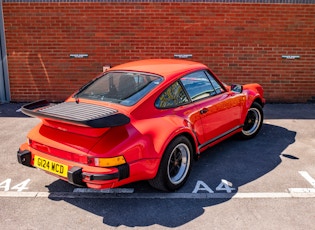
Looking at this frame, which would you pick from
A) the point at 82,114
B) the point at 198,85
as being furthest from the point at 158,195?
the point at 198,85

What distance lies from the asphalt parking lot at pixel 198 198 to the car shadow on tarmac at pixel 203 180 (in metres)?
0.01

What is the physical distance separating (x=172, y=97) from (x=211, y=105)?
73 cm

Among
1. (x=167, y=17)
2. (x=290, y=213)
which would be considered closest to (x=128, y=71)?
(x=290, y=213)

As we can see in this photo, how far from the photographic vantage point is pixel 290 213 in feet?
11.7

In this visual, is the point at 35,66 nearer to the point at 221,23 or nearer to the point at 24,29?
the point at 24,29

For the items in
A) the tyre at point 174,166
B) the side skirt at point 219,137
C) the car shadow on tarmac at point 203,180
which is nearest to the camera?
the car shadow on tarmac at point 203,180

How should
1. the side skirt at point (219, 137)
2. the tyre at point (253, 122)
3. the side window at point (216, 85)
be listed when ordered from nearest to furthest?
1. the side skirt at point (219, 137)
2. the side window at point (216, 85)
3. the tyre at point (253, 122)

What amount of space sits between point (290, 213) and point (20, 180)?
3.30m

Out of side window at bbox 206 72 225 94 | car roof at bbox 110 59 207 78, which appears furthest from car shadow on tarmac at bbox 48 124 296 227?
car roof at bbox 110 59 207 78

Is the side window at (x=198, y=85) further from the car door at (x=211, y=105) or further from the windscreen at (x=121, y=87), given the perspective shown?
the windscreen at (x=121, y=87)

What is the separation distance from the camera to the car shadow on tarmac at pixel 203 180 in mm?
3512

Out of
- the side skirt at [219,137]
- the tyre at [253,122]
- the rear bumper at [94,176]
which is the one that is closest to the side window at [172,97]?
the side skirt at [219,137]

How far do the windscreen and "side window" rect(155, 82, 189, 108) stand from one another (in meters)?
0.17

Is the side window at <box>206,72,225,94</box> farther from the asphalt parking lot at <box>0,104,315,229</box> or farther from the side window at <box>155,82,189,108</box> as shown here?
the asphalt parking lot at <box>0,104,315,229</box>
